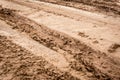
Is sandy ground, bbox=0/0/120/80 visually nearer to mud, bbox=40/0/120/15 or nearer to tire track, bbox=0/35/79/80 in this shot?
tire track, bbox=0/35/79/80

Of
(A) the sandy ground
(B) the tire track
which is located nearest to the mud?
(A) the sandy ground

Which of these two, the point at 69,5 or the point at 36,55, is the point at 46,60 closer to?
the point at 36,55

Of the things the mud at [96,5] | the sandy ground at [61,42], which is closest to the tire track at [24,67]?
the sandy ground at [61,42]

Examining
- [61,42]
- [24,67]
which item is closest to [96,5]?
[61,42]

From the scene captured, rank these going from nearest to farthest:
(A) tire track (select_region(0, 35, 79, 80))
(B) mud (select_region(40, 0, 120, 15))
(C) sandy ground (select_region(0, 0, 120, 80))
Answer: (A) tire track (select_region(0, 35, 79, 80)), (C) sandy ground (select_region(0, 0, 120, 80)), (B) mud (select_region(40, 0, 120, 15))

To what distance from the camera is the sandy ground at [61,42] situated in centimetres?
293

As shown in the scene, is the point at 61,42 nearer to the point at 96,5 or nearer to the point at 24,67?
the point at 24,67

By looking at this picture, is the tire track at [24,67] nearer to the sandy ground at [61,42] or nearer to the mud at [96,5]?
the sandy ground at [61,42]

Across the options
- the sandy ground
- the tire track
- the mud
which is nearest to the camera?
the tire track

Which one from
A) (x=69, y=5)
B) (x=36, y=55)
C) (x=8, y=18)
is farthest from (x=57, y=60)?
(x=69, y=5)

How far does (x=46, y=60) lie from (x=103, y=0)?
4.50 m

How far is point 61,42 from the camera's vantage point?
379 cm

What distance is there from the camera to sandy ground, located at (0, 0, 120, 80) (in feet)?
9.61

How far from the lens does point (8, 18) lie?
4.90 m
